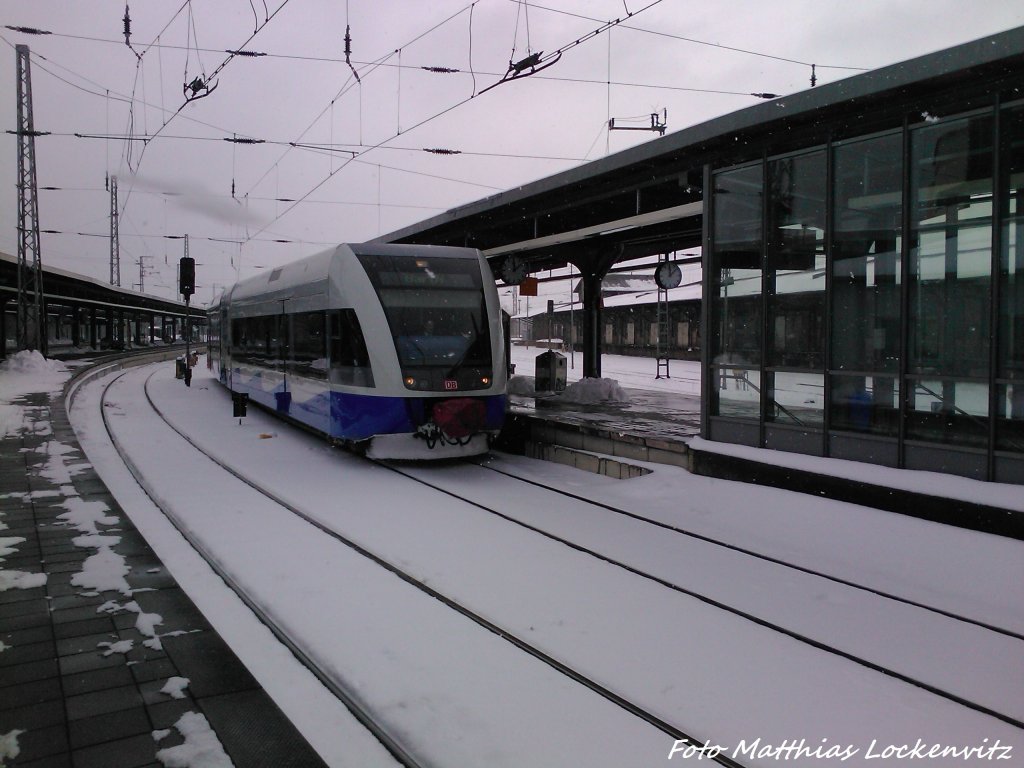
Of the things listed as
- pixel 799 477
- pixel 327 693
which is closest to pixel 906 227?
pixel 799 477

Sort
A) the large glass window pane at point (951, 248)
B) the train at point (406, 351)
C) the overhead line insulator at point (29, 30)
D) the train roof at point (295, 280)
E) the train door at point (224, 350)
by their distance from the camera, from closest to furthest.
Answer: the large glass window pane at point (951, 248), the train at point (406, 351), the train roof at point (295, 280), the overhead line insulator at point (29, 30), the train door at point (224, 350)

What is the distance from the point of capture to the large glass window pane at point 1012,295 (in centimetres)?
705

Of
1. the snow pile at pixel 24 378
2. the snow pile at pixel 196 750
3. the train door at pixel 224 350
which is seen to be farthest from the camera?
the train door at pixel 224 350

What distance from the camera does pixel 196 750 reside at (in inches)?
132

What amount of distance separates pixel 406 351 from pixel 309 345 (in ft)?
7.80

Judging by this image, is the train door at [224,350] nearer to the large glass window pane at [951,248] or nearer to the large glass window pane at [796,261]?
the large glass window pane at [796,261]

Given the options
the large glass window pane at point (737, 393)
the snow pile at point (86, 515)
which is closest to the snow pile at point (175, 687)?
the snow pile at point (86, 515)

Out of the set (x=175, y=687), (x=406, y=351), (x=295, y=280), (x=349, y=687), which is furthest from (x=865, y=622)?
(x=295, y=280)

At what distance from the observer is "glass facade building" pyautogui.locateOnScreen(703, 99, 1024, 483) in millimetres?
7219

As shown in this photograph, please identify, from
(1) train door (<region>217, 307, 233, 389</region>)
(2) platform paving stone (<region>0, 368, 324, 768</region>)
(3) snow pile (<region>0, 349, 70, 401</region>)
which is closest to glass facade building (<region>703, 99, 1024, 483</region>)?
(2) platform paving stone (<region>0, 368, 324, 768</region>)

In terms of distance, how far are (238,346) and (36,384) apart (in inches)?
348

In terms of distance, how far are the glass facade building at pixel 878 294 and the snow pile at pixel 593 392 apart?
21.7ft

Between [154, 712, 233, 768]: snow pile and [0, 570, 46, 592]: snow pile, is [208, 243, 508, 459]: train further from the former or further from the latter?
[154, 712, 233, 768]: snow pile

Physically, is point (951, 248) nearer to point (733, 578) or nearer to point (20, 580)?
point (733, 578)
